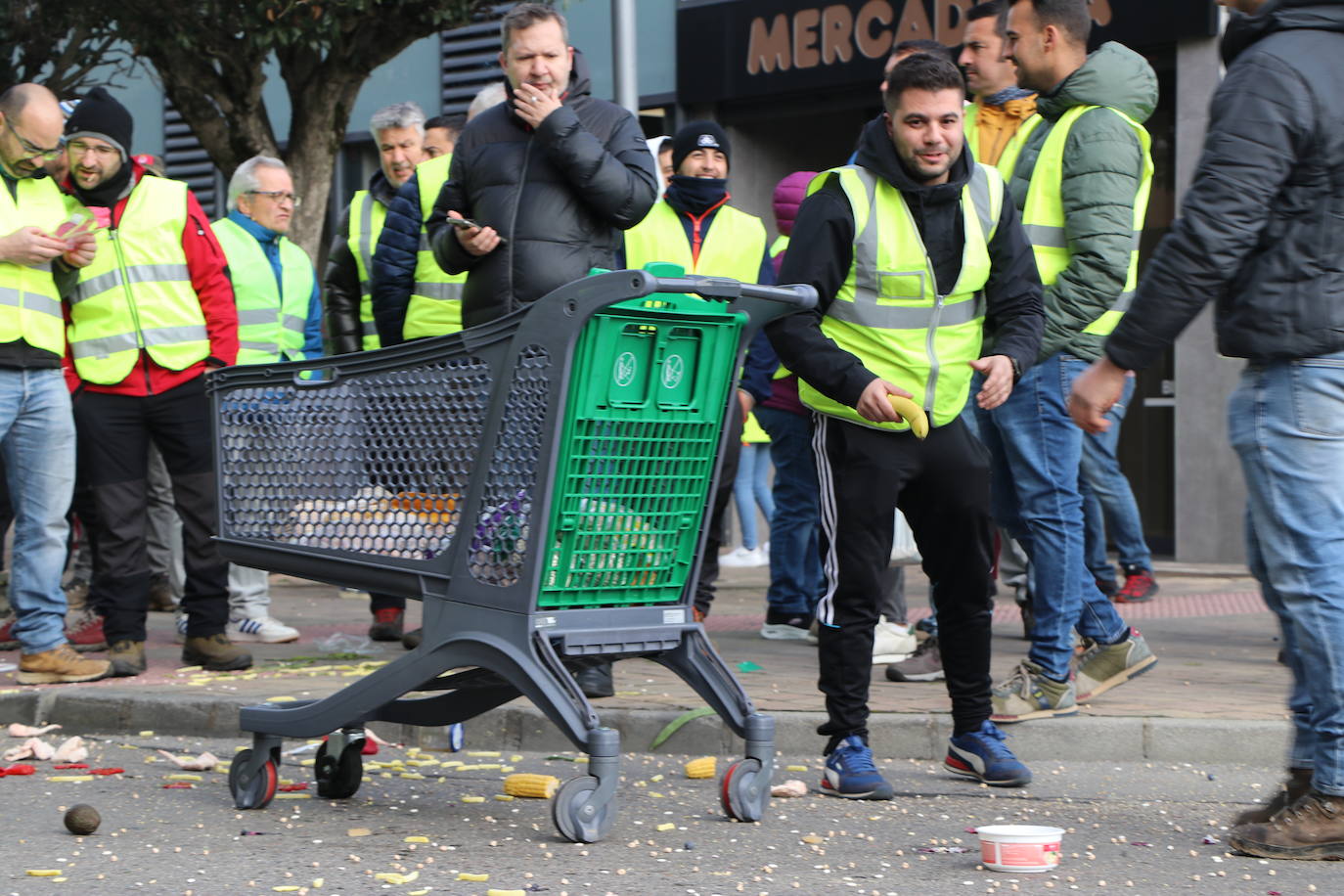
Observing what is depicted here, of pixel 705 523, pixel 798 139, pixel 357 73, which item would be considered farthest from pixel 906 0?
pixel 705 523

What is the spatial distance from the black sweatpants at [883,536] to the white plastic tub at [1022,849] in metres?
0.99

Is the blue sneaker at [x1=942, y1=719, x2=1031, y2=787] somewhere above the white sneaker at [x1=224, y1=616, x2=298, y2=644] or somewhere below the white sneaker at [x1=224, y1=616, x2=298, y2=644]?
above

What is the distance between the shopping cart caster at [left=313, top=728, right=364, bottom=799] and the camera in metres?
5.29

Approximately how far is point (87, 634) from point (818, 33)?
24.3 ft

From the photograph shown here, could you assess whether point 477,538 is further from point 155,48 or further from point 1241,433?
point 155,48

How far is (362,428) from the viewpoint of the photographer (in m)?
5.09

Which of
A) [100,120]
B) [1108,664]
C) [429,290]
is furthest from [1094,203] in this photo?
[100,120]

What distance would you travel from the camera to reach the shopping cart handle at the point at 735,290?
15.3 ft

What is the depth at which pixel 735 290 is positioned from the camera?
4.88 meters

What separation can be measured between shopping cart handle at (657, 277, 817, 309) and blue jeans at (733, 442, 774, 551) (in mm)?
7176

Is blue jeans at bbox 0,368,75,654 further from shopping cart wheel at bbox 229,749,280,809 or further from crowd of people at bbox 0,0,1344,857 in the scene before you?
shopping cart wheel at bbox 229,749,280,809

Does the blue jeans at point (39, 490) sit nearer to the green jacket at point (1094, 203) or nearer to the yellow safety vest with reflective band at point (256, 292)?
the yellow safety vest with reflective band at point (256, 292)

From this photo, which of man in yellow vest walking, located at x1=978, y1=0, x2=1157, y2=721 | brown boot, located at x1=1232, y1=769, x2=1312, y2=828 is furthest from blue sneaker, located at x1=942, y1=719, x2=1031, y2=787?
brown boot, located at x1=1232, y1=769, x2=1312, y2=828

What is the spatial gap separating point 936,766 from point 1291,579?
1.71 m
